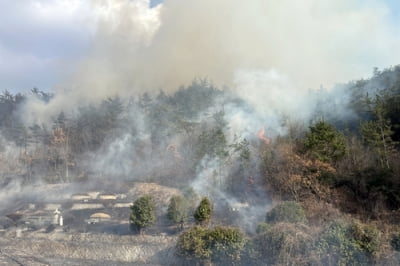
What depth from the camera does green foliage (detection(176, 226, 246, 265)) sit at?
16453 millimetres

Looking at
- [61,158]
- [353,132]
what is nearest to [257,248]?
[353,132]

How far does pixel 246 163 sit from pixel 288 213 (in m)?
15.1

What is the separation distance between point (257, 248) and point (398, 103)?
24.1m

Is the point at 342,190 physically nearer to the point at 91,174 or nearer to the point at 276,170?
the point at 276,170

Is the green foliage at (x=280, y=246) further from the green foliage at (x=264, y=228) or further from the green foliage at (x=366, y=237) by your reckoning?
the green foliage at (x=366, y=237)

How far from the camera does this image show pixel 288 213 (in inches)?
737

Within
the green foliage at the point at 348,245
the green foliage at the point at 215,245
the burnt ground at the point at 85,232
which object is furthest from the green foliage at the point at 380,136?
the green foliage at the point at 215,245

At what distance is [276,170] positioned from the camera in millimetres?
29578

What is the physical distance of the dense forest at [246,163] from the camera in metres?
15.9

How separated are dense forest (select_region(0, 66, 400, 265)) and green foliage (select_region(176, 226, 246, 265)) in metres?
0.04

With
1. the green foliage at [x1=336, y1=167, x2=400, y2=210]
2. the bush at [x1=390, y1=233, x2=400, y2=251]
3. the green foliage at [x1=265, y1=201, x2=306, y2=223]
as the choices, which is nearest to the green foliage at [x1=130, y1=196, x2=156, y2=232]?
the green foliage at [x1=265, y1=201, x2=306, y2=223]

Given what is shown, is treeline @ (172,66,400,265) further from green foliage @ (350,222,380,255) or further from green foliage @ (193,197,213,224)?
green foliage @ (193,197,213,224)

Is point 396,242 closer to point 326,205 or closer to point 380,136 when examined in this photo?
point 326,205

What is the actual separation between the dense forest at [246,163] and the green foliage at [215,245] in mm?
40
